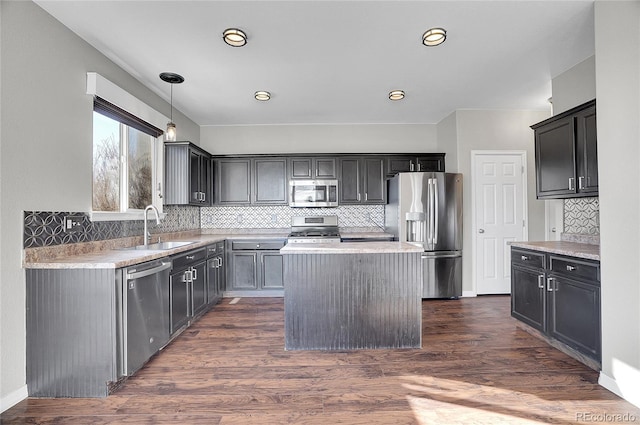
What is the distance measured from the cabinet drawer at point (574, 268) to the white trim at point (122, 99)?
4.10 metres

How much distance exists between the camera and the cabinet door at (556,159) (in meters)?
2.88

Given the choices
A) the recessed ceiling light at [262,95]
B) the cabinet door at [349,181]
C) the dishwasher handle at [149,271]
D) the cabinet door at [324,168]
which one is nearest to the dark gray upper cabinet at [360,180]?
the cabinet door at [349,181]

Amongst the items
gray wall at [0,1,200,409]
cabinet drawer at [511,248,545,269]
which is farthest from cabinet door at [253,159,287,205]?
cabinet drawer at [511,248,545,269]

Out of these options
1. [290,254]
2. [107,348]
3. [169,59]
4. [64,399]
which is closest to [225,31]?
[169,59]

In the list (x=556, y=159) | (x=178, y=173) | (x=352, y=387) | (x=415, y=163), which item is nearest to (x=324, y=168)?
(x=415, y=163)

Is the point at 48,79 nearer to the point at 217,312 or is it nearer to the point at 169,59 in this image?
the point at 169,59

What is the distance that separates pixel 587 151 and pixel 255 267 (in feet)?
12.8

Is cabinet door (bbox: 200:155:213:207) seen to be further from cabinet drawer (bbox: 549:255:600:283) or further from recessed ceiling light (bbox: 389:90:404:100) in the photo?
cabinet drawer (bbox: 549:255:600:283)

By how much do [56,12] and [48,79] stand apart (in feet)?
1.58

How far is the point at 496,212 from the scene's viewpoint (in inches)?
181

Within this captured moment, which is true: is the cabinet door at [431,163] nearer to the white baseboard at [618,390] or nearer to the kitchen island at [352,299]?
the kitchen island at [352,299]

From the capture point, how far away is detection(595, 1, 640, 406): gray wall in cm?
199

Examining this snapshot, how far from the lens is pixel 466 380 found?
7.48 feet

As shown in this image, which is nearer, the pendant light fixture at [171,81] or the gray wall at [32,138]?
the gray wall at [32,138]
